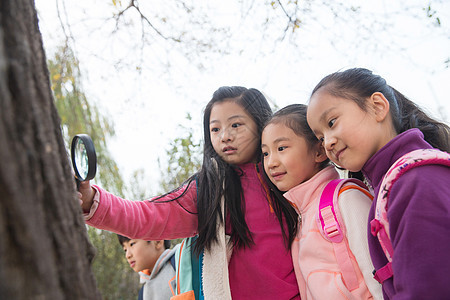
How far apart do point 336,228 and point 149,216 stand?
85 centimetres

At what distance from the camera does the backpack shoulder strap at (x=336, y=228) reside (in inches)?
57.1

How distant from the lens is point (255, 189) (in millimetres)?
1977

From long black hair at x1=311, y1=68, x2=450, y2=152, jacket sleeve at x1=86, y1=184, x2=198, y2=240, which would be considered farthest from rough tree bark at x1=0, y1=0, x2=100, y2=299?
long black hair at x1=311, y1=68, x2=450, y2=152

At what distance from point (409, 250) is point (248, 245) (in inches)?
33.3

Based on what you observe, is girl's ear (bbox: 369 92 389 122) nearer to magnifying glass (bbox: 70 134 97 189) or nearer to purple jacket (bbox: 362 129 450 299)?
purple jacket (bbox: 362 129 450 299)

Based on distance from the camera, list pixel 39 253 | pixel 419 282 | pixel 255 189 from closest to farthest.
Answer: pixel 39 253 < pixel 419 282 < pixel 255 189

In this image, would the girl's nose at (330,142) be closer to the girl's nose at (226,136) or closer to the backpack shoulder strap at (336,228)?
the backpack shoulder strap at (336,228)

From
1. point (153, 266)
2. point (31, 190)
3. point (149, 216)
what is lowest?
point (153, 266)

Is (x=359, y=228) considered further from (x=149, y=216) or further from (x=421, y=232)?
(x=149, y=216)

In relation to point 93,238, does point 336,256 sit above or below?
above

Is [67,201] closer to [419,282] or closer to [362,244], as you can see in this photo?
[419,282]

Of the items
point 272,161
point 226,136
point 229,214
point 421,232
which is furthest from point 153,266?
point 421,232

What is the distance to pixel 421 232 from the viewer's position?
1.07m

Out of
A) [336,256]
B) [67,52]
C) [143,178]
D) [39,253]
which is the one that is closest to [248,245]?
[336,256]
